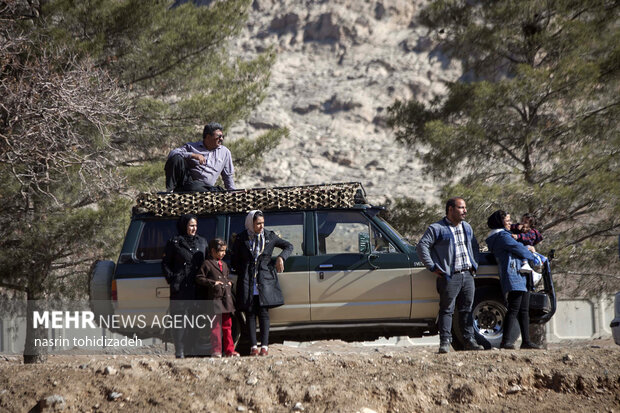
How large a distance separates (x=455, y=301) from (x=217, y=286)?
2489 millimetres

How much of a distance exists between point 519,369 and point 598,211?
10488 millimetres

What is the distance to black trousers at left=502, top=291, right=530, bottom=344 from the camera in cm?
800

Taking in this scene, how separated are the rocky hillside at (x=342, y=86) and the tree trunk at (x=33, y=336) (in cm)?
4792

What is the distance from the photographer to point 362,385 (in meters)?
6.43

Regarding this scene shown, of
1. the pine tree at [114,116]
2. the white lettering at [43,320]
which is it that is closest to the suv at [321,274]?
the pine tree at [114,116]

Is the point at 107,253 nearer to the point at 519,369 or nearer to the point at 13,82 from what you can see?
the point at 13,82

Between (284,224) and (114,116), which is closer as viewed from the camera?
(284,224)

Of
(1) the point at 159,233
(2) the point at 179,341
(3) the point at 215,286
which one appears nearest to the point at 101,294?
(1) the point at 159,233

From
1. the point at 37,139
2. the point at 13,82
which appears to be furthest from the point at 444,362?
the point at 13,82

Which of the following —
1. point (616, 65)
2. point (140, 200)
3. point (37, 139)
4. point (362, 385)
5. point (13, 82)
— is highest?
point (616, 65)

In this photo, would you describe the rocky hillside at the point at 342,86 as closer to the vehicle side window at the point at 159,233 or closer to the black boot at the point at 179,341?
the vehicle side window at the point at 159,233

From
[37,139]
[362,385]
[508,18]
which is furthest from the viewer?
[508,18]

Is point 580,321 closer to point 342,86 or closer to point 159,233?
point 159,233

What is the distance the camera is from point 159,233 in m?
8.58
